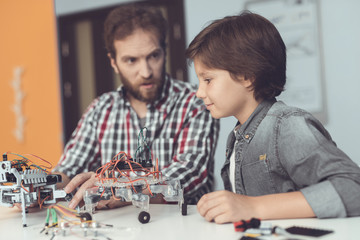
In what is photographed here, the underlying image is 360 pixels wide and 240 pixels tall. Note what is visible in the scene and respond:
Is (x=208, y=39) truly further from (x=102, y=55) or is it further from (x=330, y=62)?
(x=102, y=55)

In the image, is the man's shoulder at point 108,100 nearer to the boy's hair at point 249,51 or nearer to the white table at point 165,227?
the boy's hair at point 249,51

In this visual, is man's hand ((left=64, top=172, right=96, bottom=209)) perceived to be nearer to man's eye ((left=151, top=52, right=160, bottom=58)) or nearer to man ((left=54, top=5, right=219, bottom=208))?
man ((left=54, top=5, right=219, bottom=208))

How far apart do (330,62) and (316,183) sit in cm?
246

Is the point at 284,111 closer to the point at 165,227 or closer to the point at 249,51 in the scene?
the point at 249,51

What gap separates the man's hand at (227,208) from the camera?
910 millimetres

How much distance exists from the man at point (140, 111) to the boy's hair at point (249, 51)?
463 millimetres

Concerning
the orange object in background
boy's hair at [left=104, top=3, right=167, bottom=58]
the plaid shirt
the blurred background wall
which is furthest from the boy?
the orange object in background

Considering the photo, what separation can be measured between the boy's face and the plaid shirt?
1.17ft

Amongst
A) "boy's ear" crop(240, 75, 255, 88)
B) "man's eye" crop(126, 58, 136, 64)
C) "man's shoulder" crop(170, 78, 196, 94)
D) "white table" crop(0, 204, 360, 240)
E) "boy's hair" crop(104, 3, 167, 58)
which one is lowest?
"white table" crop(0, 204, 360, 240)

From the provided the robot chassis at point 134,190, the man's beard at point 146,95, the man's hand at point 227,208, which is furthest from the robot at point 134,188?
the man's beard at point 146,95

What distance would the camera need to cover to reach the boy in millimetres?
917

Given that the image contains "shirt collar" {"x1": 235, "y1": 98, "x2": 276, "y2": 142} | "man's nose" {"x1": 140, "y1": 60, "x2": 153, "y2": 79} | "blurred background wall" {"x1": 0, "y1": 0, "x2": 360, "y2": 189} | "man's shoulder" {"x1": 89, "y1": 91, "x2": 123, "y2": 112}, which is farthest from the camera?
"blurred background wall" {"x1": 0, "y1": 0, "x2": 360, "y2": 189}

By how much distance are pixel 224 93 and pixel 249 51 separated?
147mm

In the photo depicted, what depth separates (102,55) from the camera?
4.13 metres
